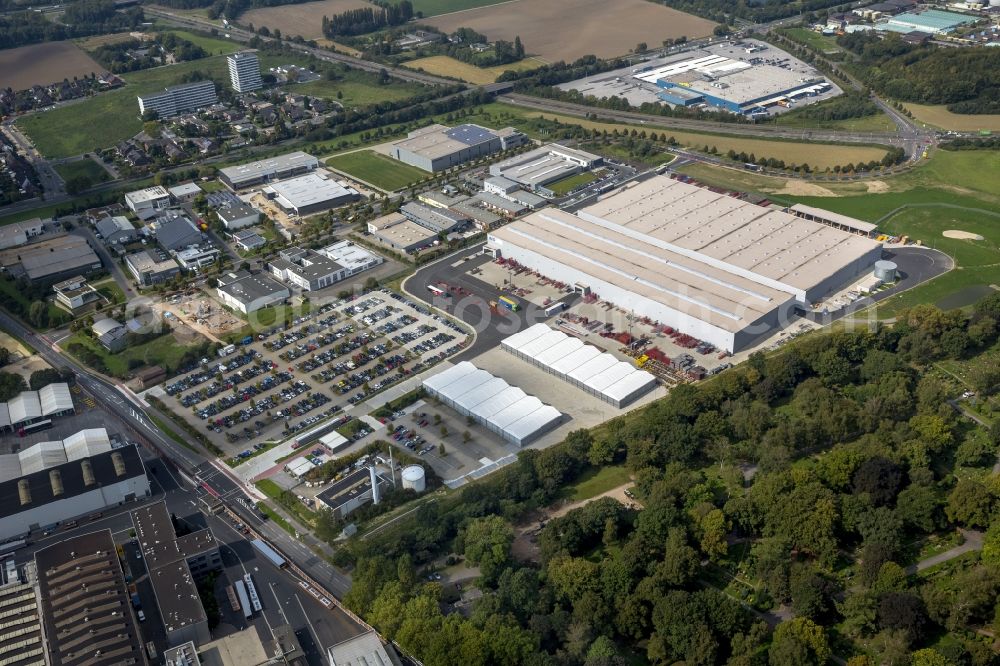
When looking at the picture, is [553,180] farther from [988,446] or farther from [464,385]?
[988,446]

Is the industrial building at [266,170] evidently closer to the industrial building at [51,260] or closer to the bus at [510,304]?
the industrial building at [51,260]

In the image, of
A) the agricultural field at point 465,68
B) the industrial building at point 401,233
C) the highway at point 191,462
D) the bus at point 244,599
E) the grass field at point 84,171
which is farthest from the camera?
the agricultural field at point 465,68

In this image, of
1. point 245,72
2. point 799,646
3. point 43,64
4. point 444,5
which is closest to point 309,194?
point 245,72

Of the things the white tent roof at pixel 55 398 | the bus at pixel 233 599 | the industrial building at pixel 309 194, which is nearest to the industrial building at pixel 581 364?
the bus at pixel 233 599

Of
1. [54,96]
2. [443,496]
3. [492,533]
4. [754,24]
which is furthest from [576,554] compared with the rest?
[754,24]

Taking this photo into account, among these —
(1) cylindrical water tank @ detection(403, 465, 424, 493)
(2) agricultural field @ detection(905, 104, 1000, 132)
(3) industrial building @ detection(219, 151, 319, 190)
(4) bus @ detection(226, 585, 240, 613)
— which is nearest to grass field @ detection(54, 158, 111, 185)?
(3) industrial building @ detection(219, 151, 319, 190)

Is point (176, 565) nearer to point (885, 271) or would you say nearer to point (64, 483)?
point (64, 483)
